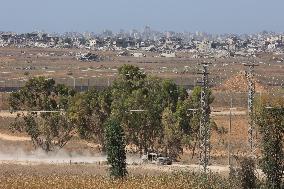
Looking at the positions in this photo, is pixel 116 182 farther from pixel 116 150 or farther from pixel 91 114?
pixel 91 114

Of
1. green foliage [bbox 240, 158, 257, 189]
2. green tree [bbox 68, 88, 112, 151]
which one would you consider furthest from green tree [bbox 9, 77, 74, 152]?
green foliage [bbox 240, 158, 257, 189]

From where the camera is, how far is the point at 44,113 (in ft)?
139

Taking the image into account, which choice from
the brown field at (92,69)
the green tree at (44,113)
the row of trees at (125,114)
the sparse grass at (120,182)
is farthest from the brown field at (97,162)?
the row of trees at (125,114)

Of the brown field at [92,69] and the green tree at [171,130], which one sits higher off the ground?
the green tree at [171,130]

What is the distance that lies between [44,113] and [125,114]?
5.84 meters

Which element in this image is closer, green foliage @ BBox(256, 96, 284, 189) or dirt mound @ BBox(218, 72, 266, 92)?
green foliage @ BBox(256, 96, 284, 189)

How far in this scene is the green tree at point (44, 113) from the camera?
4191cm

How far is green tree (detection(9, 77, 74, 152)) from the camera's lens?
4191cm

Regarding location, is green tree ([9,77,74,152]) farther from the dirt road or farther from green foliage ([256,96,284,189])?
green foliage ([256,96,284,189])

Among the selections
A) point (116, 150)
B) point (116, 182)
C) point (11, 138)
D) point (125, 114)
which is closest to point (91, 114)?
point (125, 114)

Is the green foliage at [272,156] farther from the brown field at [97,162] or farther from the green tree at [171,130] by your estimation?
the green tree at [171,130]

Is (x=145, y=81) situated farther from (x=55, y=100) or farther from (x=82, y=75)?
(x=82, y=75)

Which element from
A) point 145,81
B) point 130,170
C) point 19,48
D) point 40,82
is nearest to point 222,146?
point 145,81

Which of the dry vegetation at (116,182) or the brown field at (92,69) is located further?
the brown field at (92,69)
